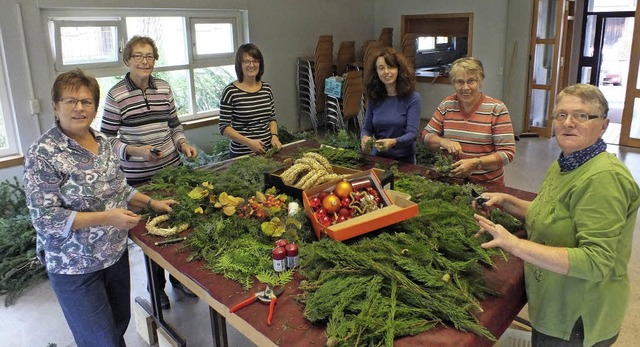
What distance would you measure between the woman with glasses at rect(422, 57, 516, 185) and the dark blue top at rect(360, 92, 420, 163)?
0.31 metres

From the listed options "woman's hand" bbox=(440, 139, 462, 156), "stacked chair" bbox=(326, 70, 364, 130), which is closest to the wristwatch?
"woman's hand" bbox=(440, 139, 462, 156)

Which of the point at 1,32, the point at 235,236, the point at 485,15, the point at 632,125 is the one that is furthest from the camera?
the point at 485,15

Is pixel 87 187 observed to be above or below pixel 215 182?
above

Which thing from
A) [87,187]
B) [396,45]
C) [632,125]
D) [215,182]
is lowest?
[632,125]

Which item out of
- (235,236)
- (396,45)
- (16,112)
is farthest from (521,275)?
(396,45)

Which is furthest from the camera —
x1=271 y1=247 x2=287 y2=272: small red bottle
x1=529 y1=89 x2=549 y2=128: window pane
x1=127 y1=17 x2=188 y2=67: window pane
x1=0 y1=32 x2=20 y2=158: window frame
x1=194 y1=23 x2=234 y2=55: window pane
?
x1=529 y1=89 x2=549 y2=128: window pane

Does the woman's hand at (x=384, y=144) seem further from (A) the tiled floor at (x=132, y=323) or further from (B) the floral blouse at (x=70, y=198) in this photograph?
(B) the floral blouse at (x=70, y=198)

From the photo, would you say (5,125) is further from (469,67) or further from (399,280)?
(399,280)

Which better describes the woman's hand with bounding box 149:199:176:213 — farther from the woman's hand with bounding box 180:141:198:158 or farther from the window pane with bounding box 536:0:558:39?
the window pane with bounding box 536:0:558:39

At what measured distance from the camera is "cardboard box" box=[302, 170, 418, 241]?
1717mm

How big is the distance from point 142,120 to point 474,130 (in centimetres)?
180

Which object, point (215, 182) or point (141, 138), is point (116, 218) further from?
point (141, 138)

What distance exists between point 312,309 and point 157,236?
2.95 feet

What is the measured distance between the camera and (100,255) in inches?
72.7
